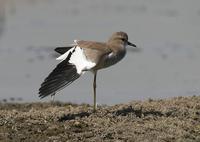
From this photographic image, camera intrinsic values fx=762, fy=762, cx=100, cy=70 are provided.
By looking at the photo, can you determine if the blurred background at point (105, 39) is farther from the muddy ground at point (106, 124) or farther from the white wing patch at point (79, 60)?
the white wing patch at point (79, 60)

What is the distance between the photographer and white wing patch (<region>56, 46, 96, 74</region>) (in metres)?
8.15

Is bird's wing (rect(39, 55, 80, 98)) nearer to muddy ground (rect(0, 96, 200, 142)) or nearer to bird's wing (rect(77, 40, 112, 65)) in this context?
bird's wing (rect(77, 40, 112, 65))

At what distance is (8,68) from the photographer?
1481 centimetres

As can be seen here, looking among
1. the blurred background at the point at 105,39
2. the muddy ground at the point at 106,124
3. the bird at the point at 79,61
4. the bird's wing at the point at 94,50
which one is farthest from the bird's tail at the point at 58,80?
the blurred background at the point at 105,39

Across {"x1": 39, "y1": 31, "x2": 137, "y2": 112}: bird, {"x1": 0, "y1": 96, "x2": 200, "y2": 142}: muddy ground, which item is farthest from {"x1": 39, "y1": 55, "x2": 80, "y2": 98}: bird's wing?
{"x1": 0, "y1": 96, "x2": 200, "y2": 142}: muddy ground

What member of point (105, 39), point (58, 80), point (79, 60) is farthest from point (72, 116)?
point (105, 39)

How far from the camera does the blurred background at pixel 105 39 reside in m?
12.8

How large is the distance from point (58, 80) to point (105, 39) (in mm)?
9771

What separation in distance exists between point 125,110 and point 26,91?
4.23 metres

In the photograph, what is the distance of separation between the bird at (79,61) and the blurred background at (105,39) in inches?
122

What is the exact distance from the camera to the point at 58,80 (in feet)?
26.6

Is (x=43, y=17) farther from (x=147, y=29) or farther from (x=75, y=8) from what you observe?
(x=147, y=29)

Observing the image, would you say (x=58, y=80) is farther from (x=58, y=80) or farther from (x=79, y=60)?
(x=79, y=60)

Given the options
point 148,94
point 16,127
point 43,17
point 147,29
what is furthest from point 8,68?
point 43,17
